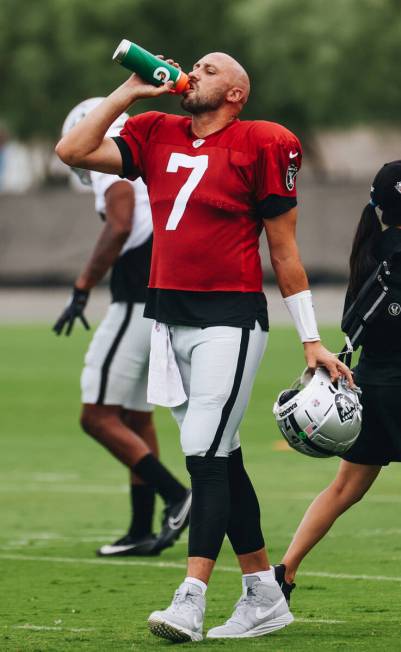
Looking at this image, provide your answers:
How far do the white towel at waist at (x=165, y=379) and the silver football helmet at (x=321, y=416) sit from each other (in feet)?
1.33

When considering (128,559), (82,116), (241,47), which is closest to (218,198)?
(82,116)

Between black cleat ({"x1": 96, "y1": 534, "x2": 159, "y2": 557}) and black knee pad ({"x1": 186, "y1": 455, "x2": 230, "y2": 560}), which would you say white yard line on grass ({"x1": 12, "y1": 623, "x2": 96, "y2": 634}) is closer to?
black knee pad ({"x1": 186, "y1": 455, "x2": 230, "y2": 560})

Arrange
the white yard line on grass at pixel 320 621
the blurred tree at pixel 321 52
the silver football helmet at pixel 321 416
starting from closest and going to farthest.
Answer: the silver football helmet at pixel 321 416, the white yard line on grass at pixel 320 621, the blurred tree at pixel 321 52

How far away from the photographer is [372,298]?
21.3 feet

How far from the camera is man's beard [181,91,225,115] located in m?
6.35

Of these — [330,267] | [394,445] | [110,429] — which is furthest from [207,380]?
[330,267]

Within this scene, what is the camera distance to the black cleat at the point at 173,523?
29.4 ft

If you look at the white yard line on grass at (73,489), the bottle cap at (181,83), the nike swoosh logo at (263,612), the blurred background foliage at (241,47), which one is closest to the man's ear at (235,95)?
the bottle cap at (181,83)

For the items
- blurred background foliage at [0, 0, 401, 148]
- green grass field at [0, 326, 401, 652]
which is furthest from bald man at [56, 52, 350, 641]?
blurred background foliage at [0, 0, 401, 148]

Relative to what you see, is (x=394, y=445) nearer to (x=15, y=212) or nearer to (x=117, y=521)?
(x=117, y=521)

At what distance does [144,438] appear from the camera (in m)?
9.52

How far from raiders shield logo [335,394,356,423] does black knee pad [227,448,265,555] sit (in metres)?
0.54

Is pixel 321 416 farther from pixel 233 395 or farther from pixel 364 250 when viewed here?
pixel 364 250

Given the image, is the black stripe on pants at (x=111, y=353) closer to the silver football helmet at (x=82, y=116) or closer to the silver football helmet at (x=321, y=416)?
the silver football helmet at (x=82, y=116)
